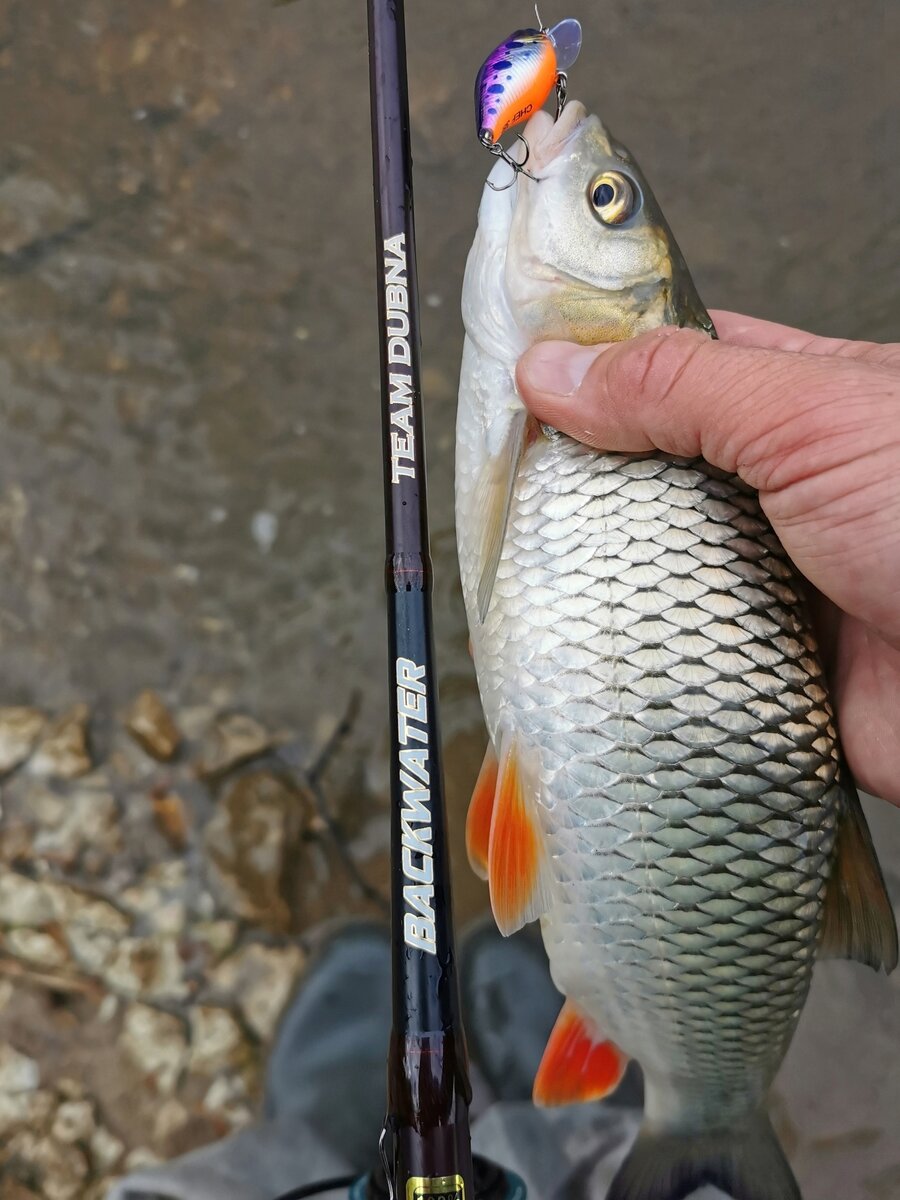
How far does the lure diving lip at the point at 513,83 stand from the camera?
121 centimetres

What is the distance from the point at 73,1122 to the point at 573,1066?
0.97 meters

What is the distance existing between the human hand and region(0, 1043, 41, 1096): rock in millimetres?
1548

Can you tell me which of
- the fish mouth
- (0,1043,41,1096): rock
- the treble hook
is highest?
the fish mouth

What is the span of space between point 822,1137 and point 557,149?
2005 mm

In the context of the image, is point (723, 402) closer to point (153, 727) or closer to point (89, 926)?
point (153, 727)

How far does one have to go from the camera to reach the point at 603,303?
134cm

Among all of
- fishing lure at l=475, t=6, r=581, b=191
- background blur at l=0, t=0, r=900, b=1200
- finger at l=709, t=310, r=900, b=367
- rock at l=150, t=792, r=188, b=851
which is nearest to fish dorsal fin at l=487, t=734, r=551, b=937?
background blur at l=0, t=0, r=900, b=1200

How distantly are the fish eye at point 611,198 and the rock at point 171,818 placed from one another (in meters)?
1.40

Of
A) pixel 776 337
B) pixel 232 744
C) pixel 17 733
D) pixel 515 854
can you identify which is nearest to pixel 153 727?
pixel 232 744

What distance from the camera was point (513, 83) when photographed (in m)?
1.22

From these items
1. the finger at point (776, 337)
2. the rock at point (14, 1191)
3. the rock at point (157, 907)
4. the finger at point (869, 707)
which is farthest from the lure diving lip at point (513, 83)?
the rock at point (14, 1191)

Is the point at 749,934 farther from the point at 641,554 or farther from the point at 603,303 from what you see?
the point at 603,303

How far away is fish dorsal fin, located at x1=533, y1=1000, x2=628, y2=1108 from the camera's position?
1438mm

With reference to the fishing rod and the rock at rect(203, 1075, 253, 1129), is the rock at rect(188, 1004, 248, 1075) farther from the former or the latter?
the fishing rod
